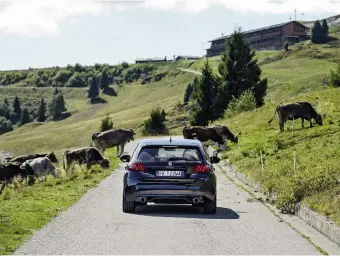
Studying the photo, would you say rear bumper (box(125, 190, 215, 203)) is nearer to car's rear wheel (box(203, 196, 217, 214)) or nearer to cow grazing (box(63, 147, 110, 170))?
car's rear wheel (box(203, 196, 217, 214))

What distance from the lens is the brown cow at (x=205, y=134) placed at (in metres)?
38.5

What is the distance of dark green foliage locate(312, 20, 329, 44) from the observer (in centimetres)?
18238

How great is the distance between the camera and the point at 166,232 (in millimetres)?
13023

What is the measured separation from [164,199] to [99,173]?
13.1 meters

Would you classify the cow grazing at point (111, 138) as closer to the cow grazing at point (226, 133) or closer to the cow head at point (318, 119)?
the cow grazing at point (226, 133)

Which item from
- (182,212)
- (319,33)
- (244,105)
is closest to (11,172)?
(182,212)

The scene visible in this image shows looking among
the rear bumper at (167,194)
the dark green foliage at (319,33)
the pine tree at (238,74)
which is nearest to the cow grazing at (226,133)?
the rear bumper at (167,194)

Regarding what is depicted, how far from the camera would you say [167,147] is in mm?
16500

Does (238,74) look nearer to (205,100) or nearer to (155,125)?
(205,100)

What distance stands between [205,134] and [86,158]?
979cm

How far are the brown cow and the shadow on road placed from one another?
68.4ft

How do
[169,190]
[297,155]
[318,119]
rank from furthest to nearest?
1. [318,119]
2. [297,155]
3. [169,190]

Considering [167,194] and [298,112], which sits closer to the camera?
[167,194]

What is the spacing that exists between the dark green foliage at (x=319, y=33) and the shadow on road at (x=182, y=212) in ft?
560
